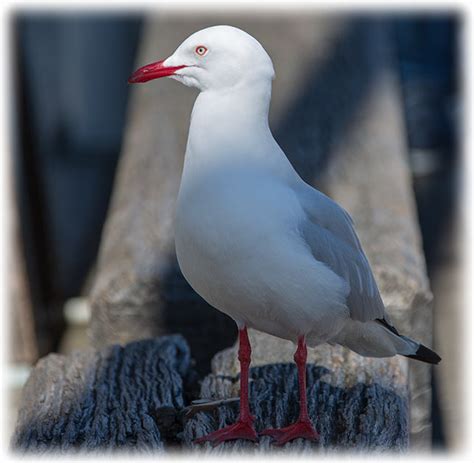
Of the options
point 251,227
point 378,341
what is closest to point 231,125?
point 251,227

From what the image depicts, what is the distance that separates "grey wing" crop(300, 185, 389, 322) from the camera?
8.57 feet

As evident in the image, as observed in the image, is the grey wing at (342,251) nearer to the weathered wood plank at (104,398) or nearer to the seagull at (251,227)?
the seagull at (251,227)

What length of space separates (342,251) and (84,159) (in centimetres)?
578

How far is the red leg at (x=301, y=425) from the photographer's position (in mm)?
2596

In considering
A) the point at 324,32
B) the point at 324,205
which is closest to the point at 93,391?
the point at 324,205

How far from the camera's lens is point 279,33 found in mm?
5180

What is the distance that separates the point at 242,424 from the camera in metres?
2.64

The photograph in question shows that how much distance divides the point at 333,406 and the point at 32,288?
3.10m

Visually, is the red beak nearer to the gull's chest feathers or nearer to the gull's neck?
the gull's neck

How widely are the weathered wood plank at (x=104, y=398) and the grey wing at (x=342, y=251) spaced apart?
594 millimetres

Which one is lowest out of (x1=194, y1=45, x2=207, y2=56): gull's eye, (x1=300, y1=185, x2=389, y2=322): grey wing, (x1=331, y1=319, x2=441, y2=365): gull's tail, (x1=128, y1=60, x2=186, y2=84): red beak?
(x1=331, y1=319, x2=441, y2=365): gull's tail

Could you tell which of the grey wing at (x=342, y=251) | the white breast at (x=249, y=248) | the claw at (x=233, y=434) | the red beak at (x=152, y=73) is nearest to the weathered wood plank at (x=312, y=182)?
the claw at (x=233, y=434)

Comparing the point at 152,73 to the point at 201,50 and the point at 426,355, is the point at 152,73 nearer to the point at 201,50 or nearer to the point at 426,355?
the point at 201,50

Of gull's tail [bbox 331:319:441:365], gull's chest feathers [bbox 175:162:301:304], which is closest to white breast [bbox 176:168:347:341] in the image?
gull's chest feathers [bbox 175:162:301:304]
